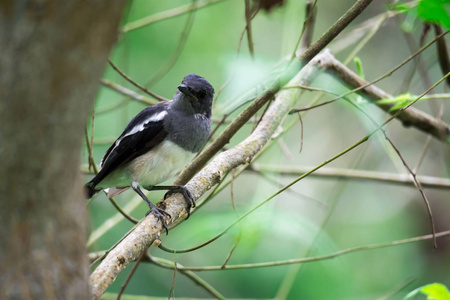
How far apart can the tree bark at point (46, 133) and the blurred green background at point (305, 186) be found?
3.18 meters

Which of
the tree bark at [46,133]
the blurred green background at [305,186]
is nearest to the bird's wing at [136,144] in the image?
the blurred green background at [305,186]

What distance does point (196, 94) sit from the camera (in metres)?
3.54

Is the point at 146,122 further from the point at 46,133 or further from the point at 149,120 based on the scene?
the point at 46,133

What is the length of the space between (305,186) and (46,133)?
655cm

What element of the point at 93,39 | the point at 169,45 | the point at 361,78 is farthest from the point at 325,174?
the point at 93,39

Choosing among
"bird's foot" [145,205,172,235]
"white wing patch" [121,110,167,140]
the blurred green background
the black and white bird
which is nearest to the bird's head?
the black and white bird

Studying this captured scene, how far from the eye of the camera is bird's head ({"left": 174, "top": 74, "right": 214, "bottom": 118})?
349 cm

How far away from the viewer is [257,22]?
302 inches

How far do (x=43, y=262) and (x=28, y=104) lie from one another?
1.15 ft

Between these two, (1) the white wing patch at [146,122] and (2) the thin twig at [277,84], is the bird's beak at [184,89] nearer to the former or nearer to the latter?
(1) the white wing patch at [146,122]

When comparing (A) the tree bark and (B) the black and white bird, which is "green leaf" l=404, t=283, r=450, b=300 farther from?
(B) the black and white bird

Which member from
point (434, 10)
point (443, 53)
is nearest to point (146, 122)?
point (434, 10)

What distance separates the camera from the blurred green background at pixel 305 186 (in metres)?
5.19

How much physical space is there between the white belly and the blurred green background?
946 mm
